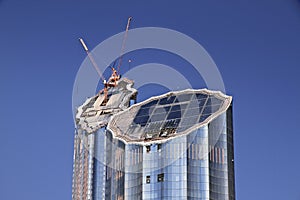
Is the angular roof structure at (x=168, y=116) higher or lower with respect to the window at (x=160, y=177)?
higher

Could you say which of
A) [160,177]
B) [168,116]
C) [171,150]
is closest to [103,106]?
[168,116]

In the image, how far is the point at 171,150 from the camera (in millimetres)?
98188

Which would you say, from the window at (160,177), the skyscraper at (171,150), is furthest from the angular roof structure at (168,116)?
the window at (160,177)

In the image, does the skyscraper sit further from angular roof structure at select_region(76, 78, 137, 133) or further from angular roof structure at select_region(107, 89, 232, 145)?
angular roof structure at select_region(76, 78, 137, 133)

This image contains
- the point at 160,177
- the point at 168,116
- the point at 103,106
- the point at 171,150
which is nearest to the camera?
the point at 160,177

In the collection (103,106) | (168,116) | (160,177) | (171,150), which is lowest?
(160,177)

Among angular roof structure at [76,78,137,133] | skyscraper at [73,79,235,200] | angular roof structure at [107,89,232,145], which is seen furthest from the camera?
angular roof structure at [76,78,137,133]

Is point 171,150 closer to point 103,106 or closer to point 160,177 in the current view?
point 160,177

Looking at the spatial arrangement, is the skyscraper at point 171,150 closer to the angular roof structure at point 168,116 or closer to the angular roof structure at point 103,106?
the angular roof structure at point 168,116

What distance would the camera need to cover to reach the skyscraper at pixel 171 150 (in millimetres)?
96688

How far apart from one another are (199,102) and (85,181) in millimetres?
27184

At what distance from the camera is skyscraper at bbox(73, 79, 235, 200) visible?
317ft

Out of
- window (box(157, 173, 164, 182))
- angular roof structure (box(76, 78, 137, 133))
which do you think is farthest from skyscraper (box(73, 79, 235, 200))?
angular roof structure (box(76, 78, 137, 133))

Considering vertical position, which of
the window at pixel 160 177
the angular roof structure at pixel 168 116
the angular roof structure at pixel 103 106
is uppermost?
the angular roof structure at pixel 103 106
